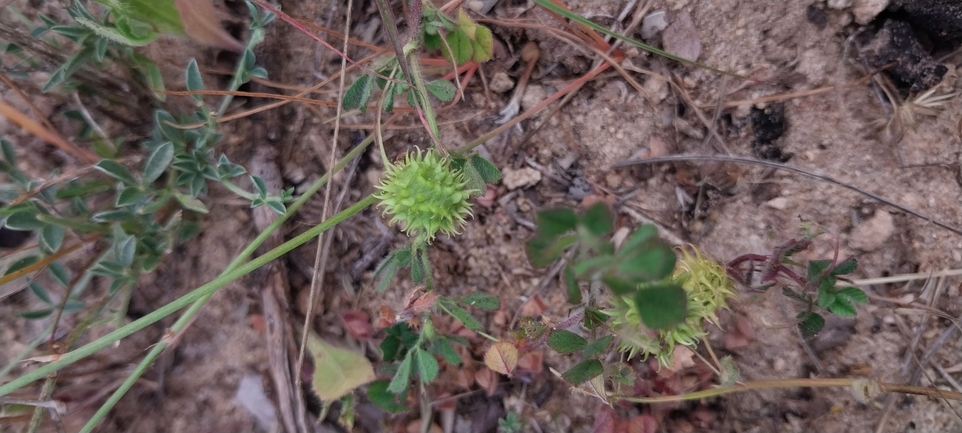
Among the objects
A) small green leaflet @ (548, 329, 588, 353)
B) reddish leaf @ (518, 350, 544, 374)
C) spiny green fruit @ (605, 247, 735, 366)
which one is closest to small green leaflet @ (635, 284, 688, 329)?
spiny green fruit @ (605, 247, 735, 366)

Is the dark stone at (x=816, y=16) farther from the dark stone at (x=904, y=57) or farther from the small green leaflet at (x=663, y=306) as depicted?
the small green leaflet at (x=663, y=306)

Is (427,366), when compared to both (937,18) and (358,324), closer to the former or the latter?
(358,324)

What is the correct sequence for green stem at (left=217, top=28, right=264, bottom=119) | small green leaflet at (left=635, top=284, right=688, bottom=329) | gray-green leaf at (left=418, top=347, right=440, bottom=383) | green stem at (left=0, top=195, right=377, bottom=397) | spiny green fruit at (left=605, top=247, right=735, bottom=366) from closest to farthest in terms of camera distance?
small green leaflet at (left=635, top=284, right=688, bottom=329)
spiny green fruit at (left=605, top=247, right=735, bottom=366)
green stem at (left=0, top=195, right=377, bottom=397)
gray-green leaf at (left=418, top=347, right=440, bottom=383)
green stem at (left=217, top=28, right=264, bottom=119)

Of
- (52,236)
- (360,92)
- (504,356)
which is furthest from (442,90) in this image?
(52,236)

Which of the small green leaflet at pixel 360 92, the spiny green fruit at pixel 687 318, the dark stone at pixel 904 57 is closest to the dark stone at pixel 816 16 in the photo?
the dark stone at pixel 904 57

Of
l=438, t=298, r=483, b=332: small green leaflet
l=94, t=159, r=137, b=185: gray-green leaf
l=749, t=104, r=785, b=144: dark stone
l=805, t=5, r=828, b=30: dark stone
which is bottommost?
l=438, t=298, r=483, b=332: small green leaflet

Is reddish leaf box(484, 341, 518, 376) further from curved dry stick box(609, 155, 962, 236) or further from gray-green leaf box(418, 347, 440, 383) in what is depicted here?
curved dry stick box(609, 155, 962, 236)
